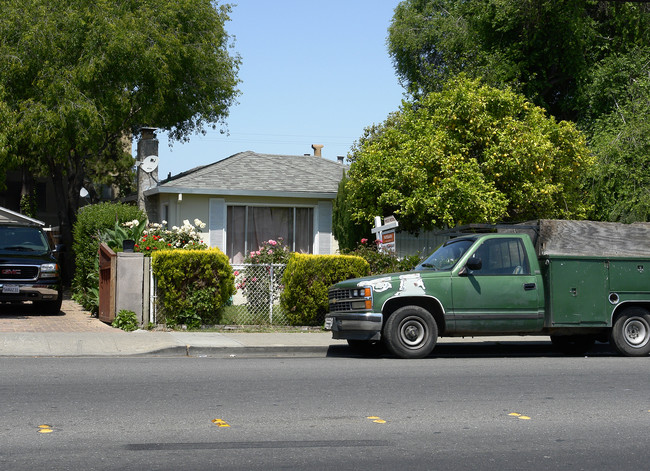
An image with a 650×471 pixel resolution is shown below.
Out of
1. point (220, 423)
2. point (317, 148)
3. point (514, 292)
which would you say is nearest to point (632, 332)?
point (514, 292)

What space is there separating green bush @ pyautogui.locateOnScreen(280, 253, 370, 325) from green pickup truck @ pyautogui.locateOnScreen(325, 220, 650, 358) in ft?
8.35

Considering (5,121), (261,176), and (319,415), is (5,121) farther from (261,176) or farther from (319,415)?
(319,415)

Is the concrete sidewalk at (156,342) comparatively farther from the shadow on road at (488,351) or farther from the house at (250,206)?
the house at (250,206)

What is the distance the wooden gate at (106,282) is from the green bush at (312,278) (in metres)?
3.34

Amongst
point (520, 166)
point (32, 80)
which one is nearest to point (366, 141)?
point (520, 166)

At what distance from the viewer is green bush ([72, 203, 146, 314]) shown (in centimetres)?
1758

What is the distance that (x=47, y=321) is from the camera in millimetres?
15844

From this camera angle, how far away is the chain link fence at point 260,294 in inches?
617

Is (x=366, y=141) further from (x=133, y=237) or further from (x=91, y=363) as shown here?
(x=91, y=363)

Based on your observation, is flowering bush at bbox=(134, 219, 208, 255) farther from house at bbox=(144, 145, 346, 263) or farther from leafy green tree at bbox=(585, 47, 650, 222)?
leafy green tree at bbox=(585, 47, 650, 222)

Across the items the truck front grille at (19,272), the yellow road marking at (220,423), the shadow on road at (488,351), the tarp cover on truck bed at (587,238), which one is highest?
A: the tarp cover on truck bed at (587,238)

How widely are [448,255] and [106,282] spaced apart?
7.18 meters

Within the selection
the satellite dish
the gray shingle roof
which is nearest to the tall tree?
the satellite dish

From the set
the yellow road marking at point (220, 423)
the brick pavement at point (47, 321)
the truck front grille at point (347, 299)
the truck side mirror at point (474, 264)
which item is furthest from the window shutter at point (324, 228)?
the yellow road marking at point (220, 423)
